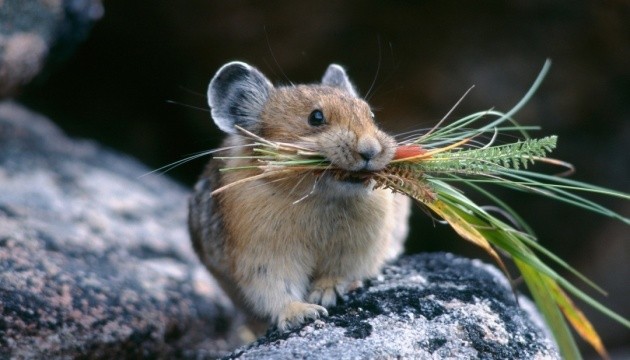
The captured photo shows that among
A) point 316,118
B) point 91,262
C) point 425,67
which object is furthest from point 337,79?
point 425,67

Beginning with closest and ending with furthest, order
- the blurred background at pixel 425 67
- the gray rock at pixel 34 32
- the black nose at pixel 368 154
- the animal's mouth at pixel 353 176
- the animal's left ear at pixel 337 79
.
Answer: the black nose at pixel 368 154, the animal's mouth at pixel 353 176, the animal's left ear at pixel 337 79, the gray rock at pixel 34 32, the blurred background at pixel 425 67

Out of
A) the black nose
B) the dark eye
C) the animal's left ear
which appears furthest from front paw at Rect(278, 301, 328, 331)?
the animal's left ear

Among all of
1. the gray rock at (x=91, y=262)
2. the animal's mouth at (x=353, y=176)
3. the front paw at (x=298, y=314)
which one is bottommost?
the gray rock at (x=91, y=262)

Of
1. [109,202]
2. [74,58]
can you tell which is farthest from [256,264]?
[74,58]

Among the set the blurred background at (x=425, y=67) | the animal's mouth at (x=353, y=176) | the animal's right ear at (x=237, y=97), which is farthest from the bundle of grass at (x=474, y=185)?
the blurred background at (x=425, y=67)

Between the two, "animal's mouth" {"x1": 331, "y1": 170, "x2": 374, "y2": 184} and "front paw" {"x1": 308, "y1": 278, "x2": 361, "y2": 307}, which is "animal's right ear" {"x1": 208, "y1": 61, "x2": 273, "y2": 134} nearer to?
"animal's mouth" {"x1": 331, "y1": 170, "x2": 374, "y2": 184}

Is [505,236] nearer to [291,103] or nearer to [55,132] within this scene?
[291,103]

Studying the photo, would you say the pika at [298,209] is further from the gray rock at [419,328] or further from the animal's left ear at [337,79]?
the animal's left ear at [337,79]
